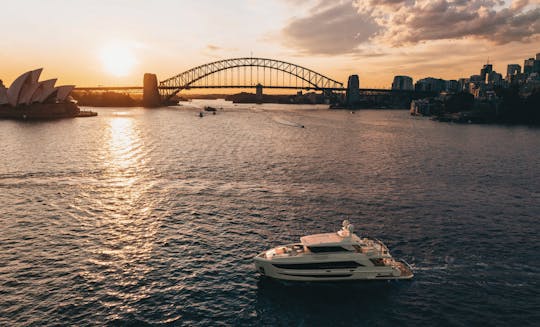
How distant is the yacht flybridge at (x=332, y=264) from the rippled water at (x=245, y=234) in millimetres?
972

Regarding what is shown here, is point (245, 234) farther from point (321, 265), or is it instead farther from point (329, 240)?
point (321, 265)

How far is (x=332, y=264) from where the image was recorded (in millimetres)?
32688

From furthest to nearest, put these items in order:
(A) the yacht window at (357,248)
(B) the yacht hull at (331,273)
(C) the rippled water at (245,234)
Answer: (A) the yacht window at (357,248)
(B) the yacht hull at (331,273)
(C) the rippled water at (245,234)

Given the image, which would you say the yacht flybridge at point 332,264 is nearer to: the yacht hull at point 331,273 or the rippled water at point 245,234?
the yacht hull at point 331,273

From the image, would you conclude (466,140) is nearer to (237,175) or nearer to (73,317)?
(237,175)

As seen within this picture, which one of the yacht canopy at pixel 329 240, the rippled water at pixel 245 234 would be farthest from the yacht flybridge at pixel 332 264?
the rippled water at pixel 245 234

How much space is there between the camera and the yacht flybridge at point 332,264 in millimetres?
32469

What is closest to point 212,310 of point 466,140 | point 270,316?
point 270,316

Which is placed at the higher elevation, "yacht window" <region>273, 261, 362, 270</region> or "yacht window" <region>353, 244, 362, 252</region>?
"yacht window" <region>353, 244, 362, 252</region>

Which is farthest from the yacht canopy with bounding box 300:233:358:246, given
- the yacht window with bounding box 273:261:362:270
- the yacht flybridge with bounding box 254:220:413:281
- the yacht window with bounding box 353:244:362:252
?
the yacht window with bounding box 273:261:362:270

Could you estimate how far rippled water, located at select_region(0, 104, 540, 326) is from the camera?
2866 cm

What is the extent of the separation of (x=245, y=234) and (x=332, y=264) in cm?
1345

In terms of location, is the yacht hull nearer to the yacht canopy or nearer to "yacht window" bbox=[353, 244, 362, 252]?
"yacht window" bbox=[353, 244, 362, 252]

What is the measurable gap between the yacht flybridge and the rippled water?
0.97m
